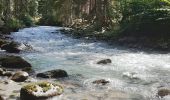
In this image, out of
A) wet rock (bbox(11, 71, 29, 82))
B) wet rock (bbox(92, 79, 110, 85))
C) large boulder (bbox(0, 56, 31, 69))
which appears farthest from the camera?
large boulder (bbox(0, 56, 31, 69))

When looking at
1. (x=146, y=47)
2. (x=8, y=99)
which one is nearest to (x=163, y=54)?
(x=146, y=47)

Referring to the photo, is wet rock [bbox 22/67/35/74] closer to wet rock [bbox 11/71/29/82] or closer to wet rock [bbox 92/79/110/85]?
wet rock [bbox 11/71/29/82]

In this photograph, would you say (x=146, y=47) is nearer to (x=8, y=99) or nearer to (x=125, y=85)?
(x=125, y=85)

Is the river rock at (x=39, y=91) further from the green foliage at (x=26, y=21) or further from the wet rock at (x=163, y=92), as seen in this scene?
the green foliage at (x=26, y=21)

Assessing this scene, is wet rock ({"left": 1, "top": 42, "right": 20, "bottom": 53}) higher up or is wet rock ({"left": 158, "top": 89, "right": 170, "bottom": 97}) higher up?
wet rock ({"left": 158, "top": 89, "right": 170, "bottom": 97})

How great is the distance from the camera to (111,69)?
14.6 metres

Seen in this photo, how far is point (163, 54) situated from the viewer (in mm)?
19125

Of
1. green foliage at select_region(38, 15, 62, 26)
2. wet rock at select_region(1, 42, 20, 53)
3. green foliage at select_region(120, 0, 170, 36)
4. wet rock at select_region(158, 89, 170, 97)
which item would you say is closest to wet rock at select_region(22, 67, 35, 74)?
wet rock at select_region(158, 89, 170, 97)

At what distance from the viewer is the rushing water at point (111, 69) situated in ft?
35.3

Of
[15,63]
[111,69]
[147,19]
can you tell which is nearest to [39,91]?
[111,69]

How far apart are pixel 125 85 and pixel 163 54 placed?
8.05 m

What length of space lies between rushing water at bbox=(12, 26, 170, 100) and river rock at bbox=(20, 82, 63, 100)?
0.34m

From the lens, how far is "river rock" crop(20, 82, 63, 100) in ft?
32.3

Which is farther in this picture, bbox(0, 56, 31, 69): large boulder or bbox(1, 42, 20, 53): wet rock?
bbox(1, 42, 20, 53): wet rock
